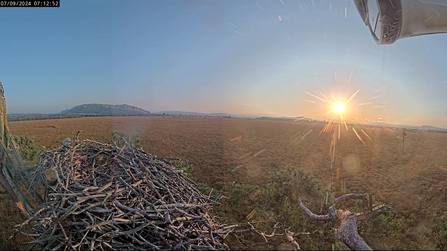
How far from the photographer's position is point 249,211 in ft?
21.9

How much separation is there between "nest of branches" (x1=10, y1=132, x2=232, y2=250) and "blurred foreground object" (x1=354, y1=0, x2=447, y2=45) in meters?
4.22

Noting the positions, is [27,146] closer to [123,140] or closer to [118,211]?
[123,140]

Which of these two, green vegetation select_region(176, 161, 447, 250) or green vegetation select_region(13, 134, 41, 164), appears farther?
green vegetation select_region(13, 134, 41, 164)

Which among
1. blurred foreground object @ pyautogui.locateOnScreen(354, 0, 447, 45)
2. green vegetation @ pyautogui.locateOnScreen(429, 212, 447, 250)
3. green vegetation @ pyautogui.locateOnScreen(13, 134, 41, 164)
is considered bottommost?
green vegetation @ pyautogui.locateOnScreen(429, 212, 447, 250)

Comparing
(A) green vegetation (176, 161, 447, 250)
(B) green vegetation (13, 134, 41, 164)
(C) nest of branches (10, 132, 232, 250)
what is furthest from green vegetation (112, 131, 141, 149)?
(B) green vegetation (13, 134, 41, 164)

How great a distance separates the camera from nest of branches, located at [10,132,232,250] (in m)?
2.84

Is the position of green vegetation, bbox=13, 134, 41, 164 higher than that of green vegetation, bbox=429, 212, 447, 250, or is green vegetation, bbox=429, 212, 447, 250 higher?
green vegetation, bbox=13, 134, 41, 164

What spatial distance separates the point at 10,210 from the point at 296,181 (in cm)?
851

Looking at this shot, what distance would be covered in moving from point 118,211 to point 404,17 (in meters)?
5.13

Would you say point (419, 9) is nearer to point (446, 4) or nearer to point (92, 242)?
point (446, 4)

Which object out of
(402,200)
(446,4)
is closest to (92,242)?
(446,4)

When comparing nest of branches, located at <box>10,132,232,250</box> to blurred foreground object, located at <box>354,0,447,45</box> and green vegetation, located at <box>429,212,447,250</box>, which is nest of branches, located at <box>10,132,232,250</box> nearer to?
green vegetation, located at <box>429,212,447,250</box>

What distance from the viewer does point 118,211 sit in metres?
3.00

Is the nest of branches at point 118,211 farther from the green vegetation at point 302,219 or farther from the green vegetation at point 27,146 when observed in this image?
the green vegetation at point 27,146
